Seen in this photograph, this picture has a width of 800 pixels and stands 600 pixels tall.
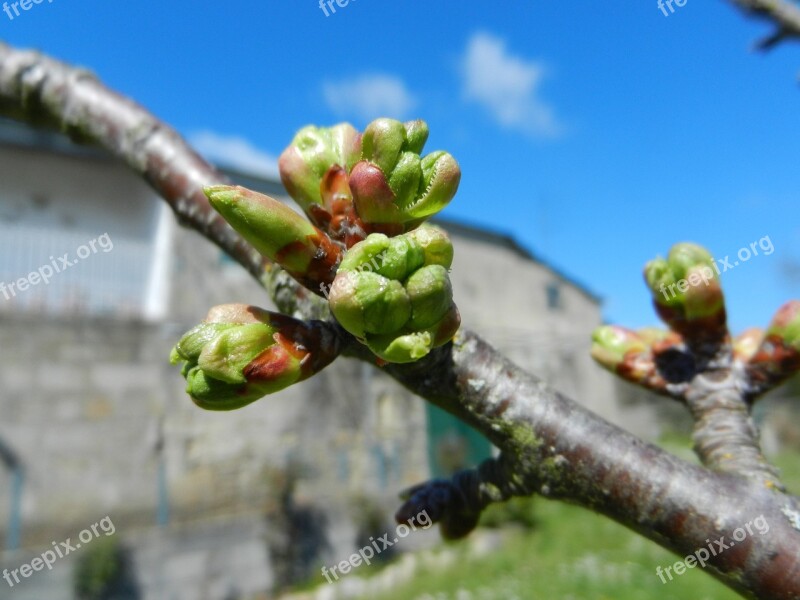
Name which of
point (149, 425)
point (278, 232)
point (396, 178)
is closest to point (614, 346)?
point (396, 178)

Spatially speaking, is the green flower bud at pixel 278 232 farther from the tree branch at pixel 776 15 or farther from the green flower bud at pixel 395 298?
the tree branch at pixel 776 15

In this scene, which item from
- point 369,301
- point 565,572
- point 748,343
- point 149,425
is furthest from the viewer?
point 149,425

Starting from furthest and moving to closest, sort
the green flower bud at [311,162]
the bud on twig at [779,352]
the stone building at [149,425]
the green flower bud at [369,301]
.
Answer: the stone building at [149,425], the bud on twig at [779,352], the green flower bud at [311,162], the green flower bud at [369,301]

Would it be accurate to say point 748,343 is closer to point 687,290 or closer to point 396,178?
point 687,290

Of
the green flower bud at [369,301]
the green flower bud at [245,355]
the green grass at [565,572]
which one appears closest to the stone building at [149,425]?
the green grass at [565,572]

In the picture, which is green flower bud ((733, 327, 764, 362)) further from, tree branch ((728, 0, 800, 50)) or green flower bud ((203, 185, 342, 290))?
tree branch ((728, 0, 800, 50))

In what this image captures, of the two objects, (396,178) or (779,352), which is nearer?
(396,178)
